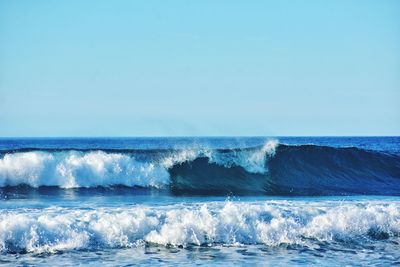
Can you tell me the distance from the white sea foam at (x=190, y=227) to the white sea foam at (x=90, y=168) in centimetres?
654

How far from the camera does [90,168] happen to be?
59.1ft

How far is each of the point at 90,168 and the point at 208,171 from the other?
440cm

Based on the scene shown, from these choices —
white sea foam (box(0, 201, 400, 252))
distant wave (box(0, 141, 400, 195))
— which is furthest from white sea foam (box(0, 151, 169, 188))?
white sea foam (box(0, 201, 400, 252))

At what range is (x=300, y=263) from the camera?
7793 millimetres

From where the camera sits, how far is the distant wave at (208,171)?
17.3 meters

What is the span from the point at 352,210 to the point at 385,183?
378 inches

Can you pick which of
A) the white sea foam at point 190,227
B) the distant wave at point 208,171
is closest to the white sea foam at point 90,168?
the distant wave at point 208,171

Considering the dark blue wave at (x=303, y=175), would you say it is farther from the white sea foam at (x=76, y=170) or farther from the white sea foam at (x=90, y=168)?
the white sea foam at (x=76, y=170)

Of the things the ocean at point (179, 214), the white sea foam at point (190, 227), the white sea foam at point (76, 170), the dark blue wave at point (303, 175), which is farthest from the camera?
the dark blue wave at point (303, 175)

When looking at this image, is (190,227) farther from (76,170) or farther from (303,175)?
(303,175)

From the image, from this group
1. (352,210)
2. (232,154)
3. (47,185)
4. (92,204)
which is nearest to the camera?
(352,210)

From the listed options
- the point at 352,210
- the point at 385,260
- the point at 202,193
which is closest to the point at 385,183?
→ the point at 202,193

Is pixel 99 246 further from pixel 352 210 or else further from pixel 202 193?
pixel 202 193

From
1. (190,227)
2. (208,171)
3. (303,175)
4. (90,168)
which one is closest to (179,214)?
(190,227)
